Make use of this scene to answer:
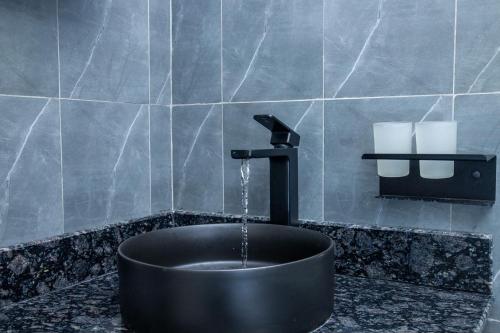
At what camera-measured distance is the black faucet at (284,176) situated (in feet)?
4.02

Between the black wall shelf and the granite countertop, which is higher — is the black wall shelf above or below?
above

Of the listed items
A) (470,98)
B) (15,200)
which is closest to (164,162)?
(15,200)

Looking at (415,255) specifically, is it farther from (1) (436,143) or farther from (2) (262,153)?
(2) (262,153)

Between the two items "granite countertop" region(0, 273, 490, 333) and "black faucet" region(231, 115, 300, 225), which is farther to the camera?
"black faucet" region(231, 115, 300, 225)

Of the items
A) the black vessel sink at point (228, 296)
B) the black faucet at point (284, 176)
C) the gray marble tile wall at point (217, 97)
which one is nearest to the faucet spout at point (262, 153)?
the black faucet at point (284, 176)

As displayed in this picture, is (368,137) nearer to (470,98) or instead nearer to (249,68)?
(470,98)

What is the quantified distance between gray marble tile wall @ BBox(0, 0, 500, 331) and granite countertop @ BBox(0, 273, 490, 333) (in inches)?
6.0

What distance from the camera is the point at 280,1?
4.43 ft

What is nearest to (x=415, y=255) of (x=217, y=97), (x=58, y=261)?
(x=217, y=97)

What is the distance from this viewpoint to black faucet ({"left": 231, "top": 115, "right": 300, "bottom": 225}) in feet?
4.02

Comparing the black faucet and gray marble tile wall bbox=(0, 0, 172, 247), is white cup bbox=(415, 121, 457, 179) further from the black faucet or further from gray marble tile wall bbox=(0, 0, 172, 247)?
gray marble tile wall bbox=(0, 0, 172, 247)

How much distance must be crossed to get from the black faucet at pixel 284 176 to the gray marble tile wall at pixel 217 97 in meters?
0.09

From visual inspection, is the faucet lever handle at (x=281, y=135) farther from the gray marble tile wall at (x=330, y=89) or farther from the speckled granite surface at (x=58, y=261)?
the speckled granite surface at (x=58, y=261)

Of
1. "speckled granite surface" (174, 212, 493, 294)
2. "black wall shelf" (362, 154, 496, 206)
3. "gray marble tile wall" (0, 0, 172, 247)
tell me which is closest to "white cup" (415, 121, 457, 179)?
"black wall shelf" (362, 154, 496, 206)
